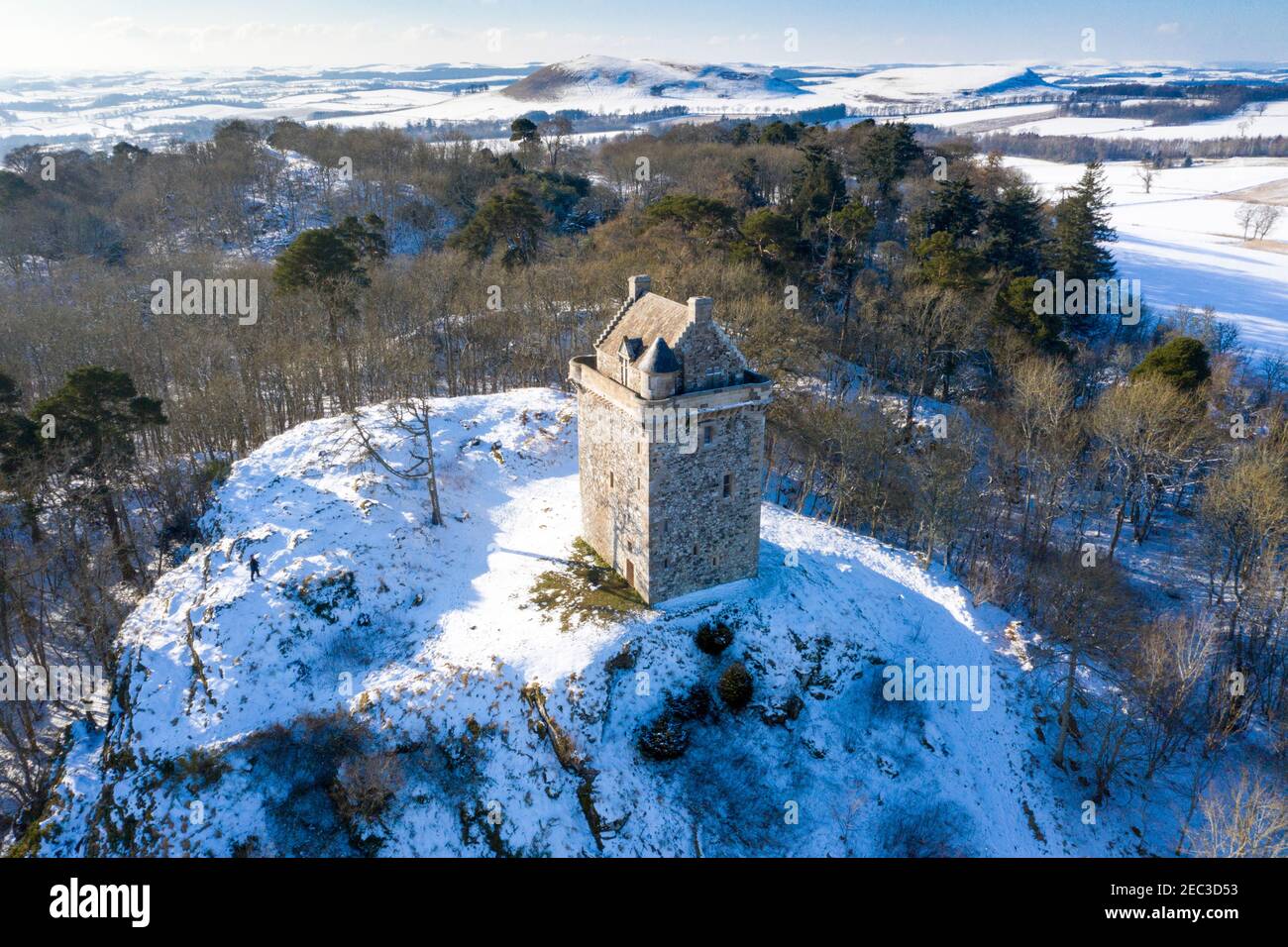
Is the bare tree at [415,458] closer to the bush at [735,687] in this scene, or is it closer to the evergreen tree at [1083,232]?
the bush at [735,687]

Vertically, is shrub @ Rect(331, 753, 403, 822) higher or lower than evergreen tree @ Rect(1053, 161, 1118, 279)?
lower

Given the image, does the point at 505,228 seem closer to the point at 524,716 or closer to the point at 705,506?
the point at 705,506

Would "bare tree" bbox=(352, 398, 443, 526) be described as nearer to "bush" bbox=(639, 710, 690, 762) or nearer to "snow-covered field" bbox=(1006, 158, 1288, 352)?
"bush" bbox=(639, 710, 690, 762)

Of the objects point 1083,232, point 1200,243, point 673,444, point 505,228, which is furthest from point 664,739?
point 1200,243

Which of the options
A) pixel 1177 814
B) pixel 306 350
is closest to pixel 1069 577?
pixel 1177 814

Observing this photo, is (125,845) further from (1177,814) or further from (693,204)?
(693,204)

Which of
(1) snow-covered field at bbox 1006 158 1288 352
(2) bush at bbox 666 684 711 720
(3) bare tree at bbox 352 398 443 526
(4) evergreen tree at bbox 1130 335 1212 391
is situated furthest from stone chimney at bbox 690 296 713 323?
(1) snow-covered field at bbox 1006 158 1288 352

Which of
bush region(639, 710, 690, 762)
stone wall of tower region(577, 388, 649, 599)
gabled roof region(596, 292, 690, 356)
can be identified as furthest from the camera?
stone wall of tower region(577, 388, 649, 599)
